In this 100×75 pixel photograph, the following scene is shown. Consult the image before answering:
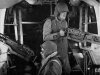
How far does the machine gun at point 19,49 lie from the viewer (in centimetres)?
309

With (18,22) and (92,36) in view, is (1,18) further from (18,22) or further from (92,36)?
(92,36)

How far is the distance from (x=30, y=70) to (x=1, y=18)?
96 cm

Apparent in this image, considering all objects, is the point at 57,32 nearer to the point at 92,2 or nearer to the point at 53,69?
the point at 53,69

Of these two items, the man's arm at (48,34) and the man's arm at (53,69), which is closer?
the man's arm at (53,69)

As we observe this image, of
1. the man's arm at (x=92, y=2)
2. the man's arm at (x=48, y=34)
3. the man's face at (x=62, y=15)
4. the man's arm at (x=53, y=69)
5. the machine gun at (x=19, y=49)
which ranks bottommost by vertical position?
the man's arm at (x=53, y=69)

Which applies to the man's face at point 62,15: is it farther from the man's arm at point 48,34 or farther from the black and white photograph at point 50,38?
the man's arm at point 48,34

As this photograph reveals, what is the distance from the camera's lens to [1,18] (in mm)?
3250

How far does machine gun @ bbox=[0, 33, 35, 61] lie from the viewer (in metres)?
3.09

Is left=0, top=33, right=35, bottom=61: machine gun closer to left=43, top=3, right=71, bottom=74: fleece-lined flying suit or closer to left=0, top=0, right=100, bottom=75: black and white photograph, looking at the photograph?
left=0, top=0, right=100, bottom=75: black and white photograph

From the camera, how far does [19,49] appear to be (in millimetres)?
3148

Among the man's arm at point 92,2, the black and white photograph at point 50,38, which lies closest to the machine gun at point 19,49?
the black and white photograph at point 50,38

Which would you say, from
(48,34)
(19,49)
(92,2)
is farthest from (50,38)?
(92,2)

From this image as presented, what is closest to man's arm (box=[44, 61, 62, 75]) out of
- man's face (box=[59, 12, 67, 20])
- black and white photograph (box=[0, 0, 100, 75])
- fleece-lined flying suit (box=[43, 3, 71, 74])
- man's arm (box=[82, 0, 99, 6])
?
black and white photograph (box=[0, 0, 100, 75])

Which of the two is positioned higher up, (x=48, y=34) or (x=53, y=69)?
(x=48, y=34)
